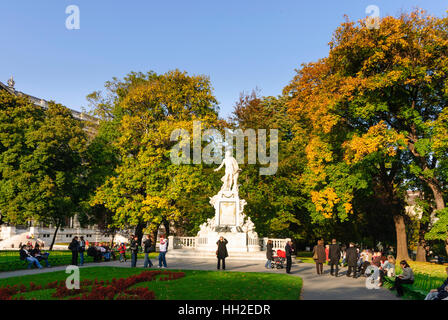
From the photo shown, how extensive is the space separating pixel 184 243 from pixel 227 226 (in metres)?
4.80

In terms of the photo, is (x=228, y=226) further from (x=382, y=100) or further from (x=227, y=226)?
(x=382, y=100)

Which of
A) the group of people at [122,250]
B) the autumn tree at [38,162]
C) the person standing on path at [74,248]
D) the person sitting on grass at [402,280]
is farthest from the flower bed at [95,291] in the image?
the autumn tree at [38,162]

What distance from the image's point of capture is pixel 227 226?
27.8m

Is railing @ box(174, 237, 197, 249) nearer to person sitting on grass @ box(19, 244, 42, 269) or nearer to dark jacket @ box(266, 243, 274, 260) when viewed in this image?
dark jacket @ box(266, 243, 274, 260)

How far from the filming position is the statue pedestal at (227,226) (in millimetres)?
27359

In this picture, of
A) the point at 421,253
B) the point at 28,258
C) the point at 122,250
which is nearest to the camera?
the point at 28,258

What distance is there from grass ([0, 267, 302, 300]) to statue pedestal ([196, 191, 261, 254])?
32.7ft

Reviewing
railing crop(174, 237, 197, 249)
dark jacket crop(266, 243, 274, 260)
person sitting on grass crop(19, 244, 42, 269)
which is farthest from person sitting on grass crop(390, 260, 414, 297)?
railing crop(174, 237, 197, 249)

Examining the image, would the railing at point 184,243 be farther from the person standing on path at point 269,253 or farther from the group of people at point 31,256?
the group of people at point 31,256

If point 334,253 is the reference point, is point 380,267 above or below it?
below

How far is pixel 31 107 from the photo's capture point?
119 feet

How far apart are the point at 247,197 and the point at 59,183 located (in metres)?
16.6

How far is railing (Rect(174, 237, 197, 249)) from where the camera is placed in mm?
29312

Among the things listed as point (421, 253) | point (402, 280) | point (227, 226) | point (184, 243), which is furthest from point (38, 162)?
point (421, 253)
